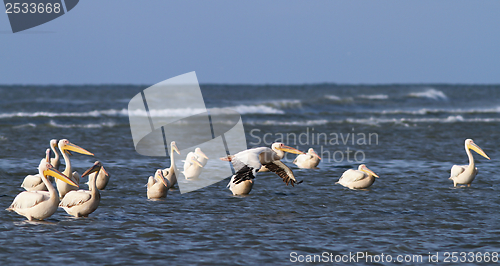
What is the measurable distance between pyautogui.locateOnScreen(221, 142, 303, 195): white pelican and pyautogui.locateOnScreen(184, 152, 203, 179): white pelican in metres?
1.85

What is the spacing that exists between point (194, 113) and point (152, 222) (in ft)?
84.0

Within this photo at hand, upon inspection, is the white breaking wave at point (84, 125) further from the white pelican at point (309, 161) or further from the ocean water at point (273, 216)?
the white pelican at point (309, 161)

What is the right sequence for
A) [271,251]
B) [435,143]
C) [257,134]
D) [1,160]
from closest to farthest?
1. [271,251]
2. [1,160]
3. [435,143]
4. [257,134]

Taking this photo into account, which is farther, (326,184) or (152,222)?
(326,184)

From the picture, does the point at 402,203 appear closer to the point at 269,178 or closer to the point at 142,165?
the point at 269,178

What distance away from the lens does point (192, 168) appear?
487 inches

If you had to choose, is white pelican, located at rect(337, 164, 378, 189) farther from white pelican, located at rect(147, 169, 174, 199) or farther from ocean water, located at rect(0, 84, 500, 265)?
white pelican, located at rect(147, 169, 174, 199)

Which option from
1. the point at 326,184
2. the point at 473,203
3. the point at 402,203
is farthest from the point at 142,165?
the point at 473,203

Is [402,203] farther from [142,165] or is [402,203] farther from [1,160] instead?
[1,160]

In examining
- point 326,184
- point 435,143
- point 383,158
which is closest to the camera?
point 326,184

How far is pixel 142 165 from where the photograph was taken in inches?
554

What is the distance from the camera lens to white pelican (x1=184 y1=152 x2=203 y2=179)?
487 inches

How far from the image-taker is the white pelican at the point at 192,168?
12.4 m

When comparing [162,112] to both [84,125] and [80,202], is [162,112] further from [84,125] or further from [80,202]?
[80,202]
